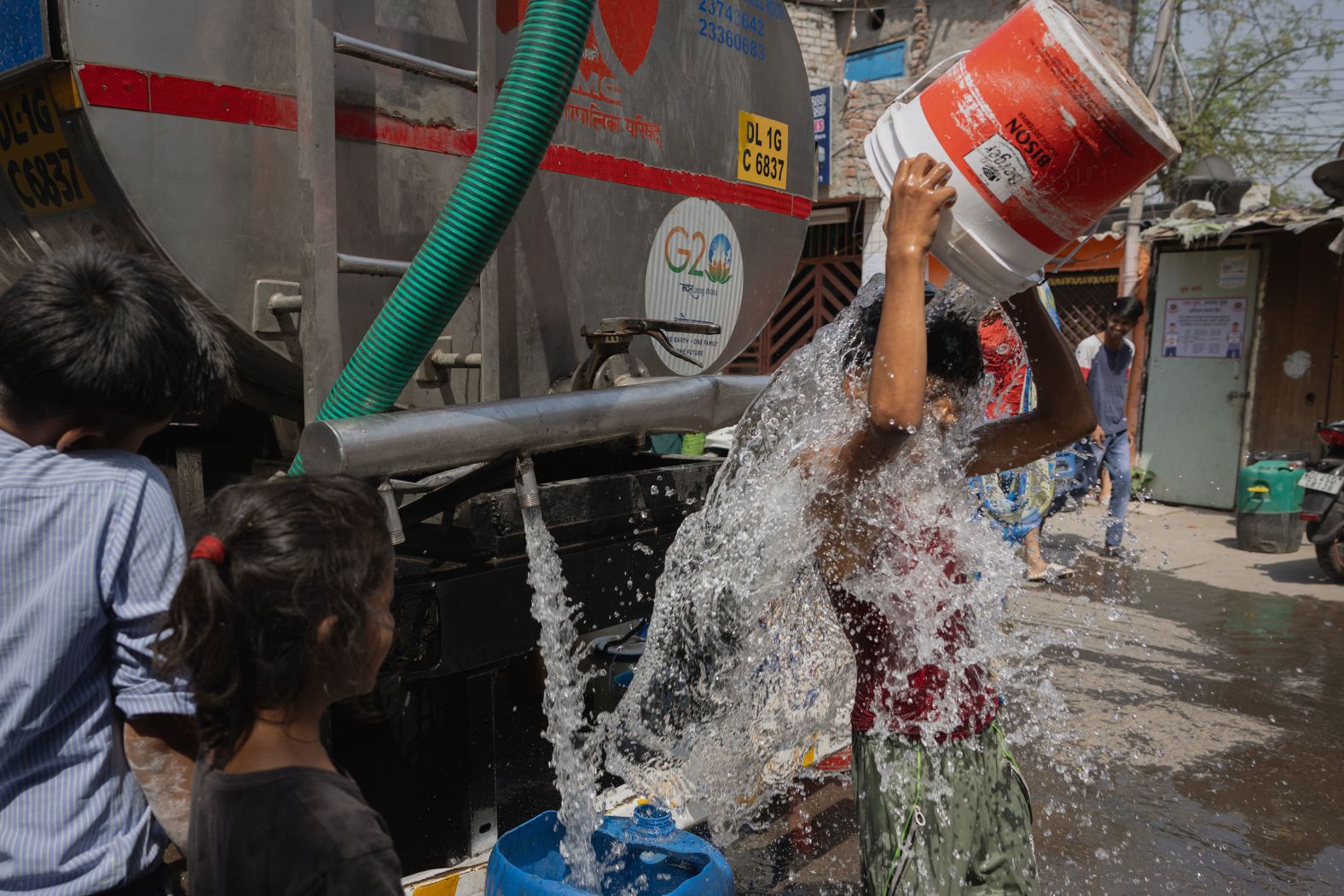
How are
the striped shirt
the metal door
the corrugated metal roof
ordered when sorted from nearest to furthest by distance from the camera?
the striped shirt < the corrugated metal roof < the metal door

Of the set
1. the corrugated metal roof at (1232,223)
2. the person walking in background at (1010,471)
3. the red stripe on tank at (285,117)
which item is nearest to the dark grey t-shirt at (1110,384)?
the corrugated metal roof at (1232,223)

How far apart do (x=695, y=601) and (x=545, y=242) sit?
990mm

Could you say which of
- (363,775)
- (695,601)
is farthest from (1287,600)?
(363,775)

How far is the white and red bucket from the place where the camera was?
164 centimetres

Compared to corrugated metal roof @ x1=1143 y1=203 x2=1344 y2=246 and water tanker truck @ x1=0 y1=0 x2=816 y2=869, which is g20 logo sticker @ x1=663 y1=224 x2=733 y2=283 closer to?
water tanker truck @ x1=0 y1=0 x2=816 y2=869

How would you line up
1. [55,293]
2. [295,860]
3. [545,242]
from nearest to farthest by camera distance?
[295,860] → [55,293] → [545,242]

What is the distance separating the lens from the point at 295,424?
8.04 feet

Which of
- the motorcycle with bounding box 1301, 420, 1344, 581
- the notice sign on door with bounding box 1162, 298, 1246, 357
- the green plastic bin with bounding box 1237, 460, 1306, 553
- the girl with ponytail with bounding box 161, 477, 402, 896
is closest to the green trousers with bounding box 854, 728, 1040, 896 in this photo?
the girl with ponytail with bounding box 161, 477, 402, 896

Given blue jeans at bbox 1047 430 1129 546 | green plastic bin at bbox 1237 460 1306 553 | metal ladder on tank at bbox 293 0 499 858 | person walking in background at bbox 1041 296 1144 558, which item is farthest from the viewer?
green plastic bin at bbox 1237 460 1306 553

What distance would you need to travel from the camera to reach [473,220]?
6.79 feet

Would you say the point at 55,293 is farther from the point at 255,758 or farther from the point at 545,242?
the point at 545,242

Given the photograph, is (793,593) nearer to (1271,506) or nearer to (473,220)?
(473,220)

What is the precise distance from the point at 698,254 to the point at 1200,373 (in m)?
8.07

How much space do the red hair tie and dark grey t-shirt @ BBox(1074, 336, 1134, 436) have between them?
6.68m
